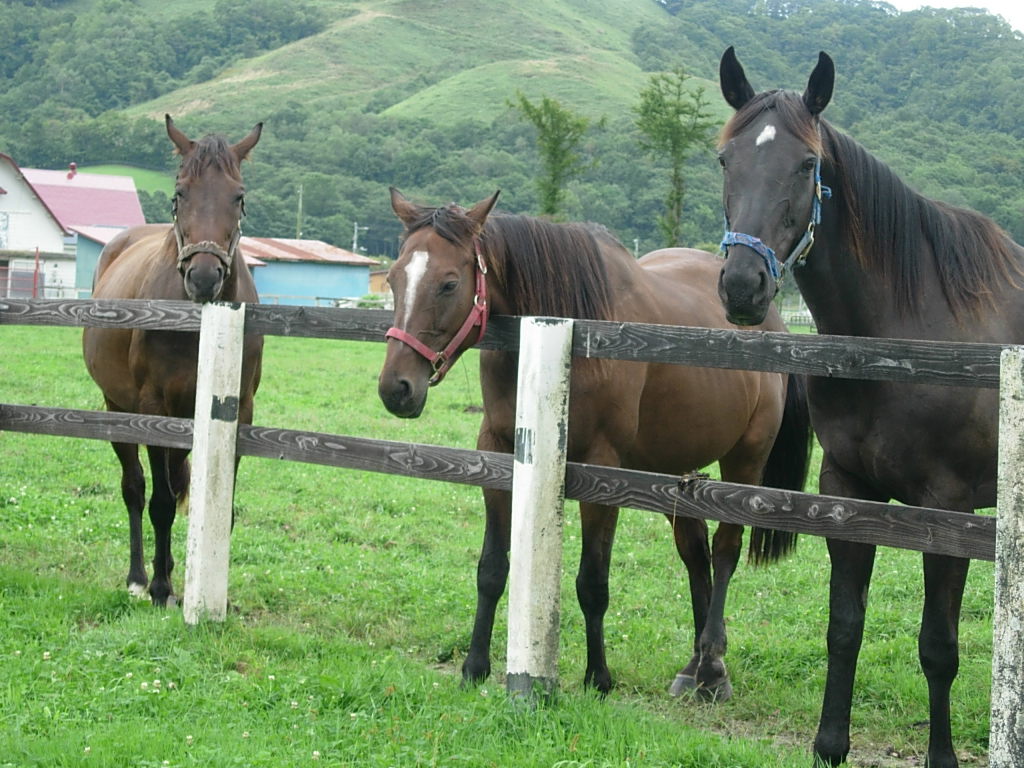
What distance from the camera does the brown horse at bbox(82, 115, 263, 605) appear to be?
19.0ft

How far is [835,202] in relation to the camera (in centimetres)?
395

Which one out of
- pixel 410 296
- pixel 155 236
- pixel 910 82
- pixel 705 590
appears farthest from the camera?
pixel 910 82

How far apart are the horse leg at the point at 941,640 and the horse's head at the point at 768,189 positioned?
1.19 meters

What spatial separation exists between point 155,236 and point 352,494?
9.45 feet

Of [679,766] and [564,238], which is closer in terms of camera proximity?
[679,766]

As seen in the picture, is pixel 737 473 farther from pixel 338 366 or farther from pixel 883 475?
pixel 338 366

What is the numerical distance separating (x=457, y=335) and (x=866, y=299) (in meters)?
1.70

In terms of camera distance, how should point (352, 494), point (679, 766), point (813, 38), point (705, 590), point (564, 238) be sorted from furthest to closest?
point (813, 38) → point (352, 494) → point (705, 590) → point (564, 238) → point (679, 766)

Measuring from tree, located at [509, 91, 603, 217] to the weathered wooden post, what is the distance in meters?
30.3

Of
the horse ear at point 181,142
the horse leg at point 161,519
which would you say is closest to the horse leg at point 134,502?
the horse leg at point 161,519

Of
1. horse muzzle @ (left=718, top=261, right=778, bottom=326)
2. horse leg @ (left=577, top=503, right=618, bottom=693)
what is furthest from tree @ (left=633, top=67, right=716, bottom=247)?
horse muzzle @ (left=718, top=261, right=778, bottom=326)

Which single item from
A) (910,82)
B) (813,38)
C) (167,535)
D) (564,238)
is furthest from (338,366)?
(813,38)

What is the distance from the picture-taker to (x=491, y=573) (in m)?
4.67

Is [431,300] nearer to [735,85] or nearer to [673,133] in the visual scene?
[735,85]
